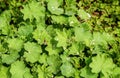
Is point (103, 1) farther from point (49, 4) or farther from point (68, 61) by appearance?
point (68, 61)

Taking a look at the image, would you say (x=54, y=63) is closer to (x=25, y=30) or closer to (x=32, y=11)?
(x=25, y=30)

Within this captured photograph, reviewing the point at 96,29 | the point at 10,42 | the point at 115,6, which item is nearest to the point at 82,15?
the point at 96,29

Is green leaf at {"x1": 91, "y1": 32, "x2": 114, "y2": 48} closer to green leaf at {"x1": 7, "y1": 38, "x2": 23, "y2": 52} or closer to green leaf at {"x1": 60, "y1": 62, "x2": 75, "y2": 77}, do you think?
green leaf at {"x1": 60, "y1": 62, "x2": 75, "y2": 77}

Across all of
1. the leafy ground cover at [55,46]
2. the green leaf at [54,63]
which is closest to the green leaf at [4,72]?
the leafy ground cover at [55,46]

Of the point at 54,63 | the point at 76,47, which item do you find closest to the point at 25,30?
the point at 54,63

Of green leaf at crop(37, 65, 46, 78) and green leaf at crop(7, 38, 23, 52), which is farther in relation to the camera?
green leaf at crop(7, 38, 23, 52)

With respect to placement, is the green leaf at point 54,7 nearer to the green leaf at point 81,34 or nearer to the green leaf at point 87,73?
the green leaf at point 81,34

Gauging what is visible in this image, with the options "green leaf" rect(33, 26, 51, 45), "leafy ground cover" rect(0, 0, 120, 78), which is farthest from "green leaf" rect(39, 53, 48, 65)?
"green leaf" rect(33, 26, 51, 45)
